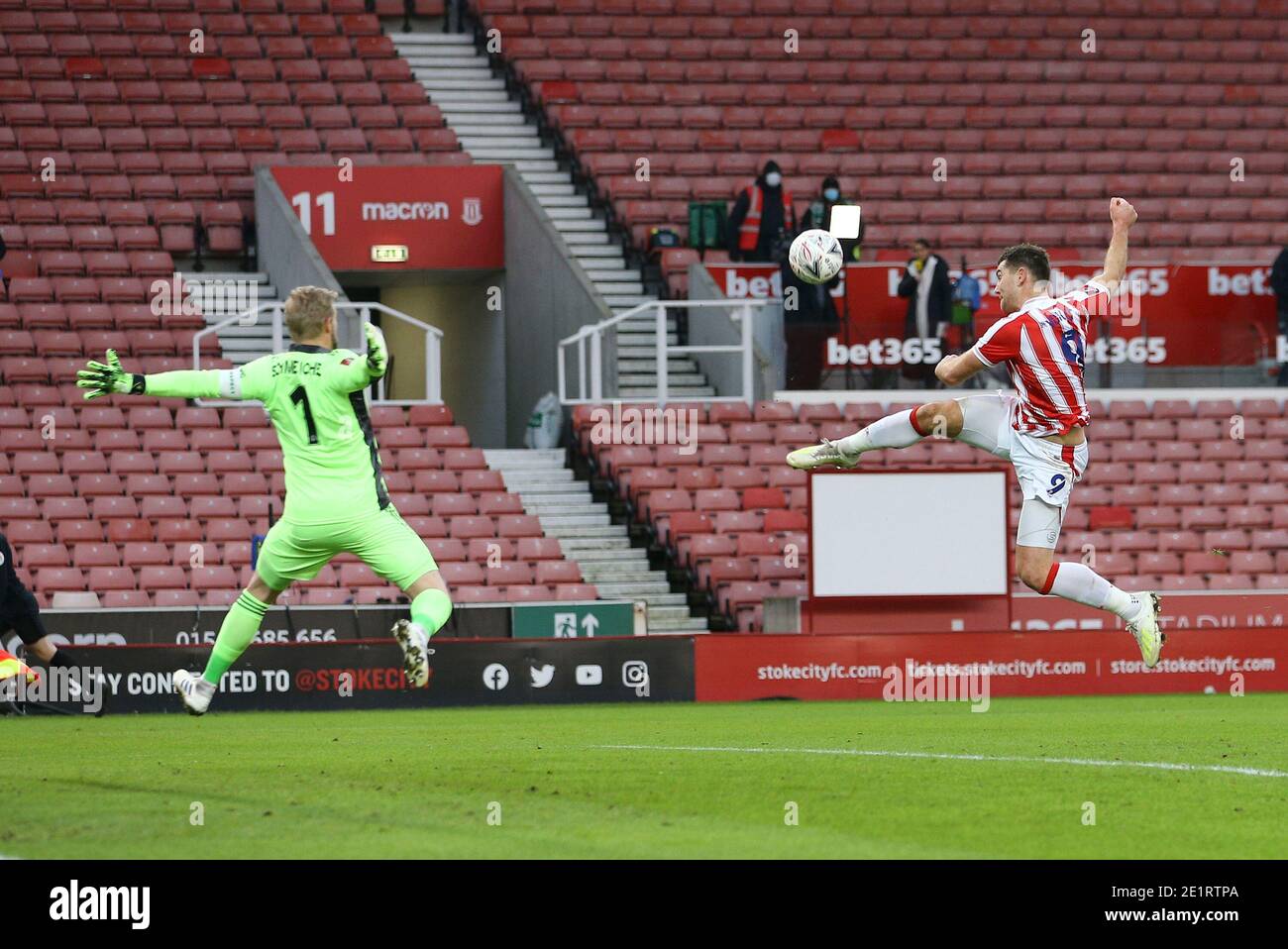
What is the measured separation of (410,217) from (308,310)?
17757 mm

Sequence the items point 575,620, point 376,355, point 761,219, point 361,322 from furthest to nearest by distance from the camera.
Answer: point 761,219 → point 361,322 → point 575,620 → point 376,355

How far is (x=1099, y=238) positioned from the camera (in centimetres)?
2695

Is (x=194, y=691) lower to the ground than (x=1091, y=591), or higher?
lower

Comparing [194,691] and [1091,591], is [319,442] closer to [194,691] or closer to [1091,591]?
[194,691]

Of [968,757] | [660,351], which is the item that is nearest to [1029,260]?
[968,757]

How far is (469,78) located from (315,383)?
68.6ft

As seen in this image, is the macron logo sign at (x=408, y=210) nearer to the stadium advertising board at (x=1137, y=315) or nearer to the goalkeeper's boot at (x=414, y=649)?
the stadium advertising board at (x=1137, y=315)

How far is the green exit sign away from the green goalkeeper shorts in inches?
A: 379

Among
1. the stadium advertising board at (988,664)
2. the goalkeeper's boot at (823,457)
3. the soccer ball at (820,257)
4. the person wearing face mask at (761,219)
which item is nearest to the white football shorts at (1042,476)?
the goalkeeper's boot at (823,457)

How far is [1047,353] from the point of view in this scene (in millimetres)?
9938

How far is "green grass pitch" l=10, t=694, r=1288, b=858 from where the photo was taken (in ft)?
20.9

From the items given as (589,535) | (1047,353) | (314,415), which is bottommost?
(589,535)
